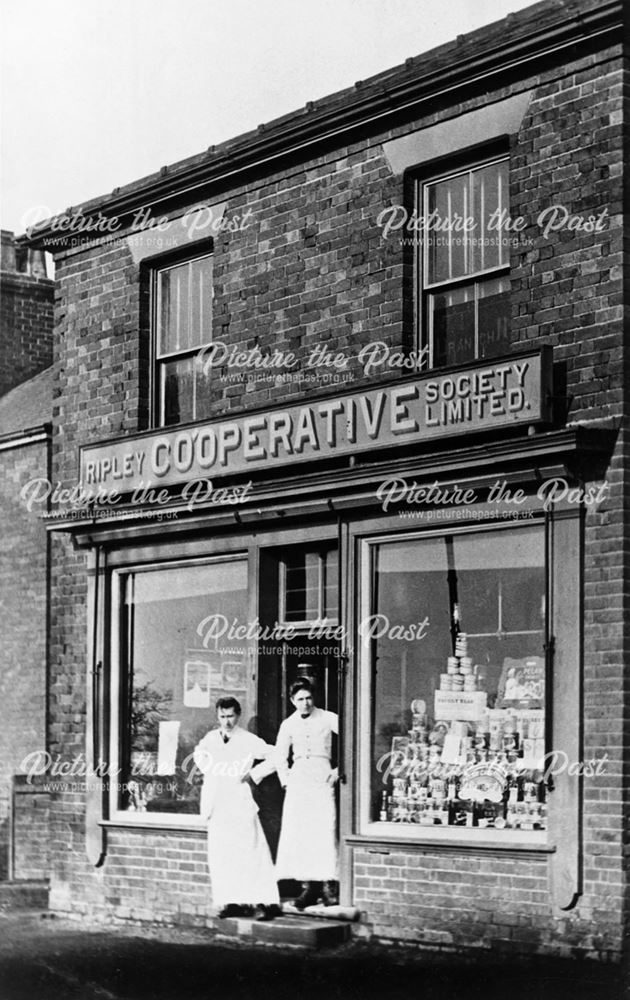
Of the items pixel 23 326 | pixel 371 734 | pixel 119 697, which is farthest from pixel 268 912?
pixel 23 326

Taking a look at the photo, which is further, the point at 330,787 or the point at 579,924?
the point at 330,787

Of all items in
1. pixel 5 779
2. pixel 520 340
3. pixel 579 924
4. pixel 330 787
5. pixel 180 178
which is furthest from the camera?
pixel 5 779

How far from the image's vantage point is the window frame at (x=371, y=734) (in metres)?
11.2

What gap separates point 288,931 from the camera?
1260 cm

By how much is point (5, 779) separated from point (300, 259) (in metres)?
9.34

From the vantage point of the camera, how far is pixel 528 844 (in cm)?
1117

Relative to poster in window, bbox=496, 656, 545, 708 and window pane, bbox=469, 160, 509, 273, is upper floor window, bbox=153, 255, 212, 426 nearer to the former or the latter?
window pane, bbox=469, 160, 509, 273

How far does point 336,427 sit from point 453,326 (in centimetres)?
129

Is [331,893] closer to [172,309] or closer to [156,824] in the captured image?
[156,824]

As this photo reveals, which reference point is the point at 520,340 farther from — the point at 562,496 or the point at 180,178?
the point at 180,178

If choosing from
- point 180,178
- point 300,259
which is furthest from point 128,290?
point 300,259

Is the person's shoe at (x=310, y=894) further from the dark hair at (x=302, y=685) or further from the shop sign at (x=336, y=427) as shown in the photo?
the shop sign at (x=336, y=427)

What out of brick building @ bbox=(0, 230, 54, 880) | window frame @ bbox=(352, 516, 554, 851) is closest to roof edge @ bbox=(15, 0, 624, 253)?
window frame @ bbox=(352, 516, 554, 851)

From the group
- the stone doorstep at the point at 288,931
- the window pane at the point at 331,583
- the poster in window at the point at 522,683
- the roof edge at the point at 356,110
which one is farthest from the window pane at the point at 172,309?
the stone doorstep at the point at 288,931
